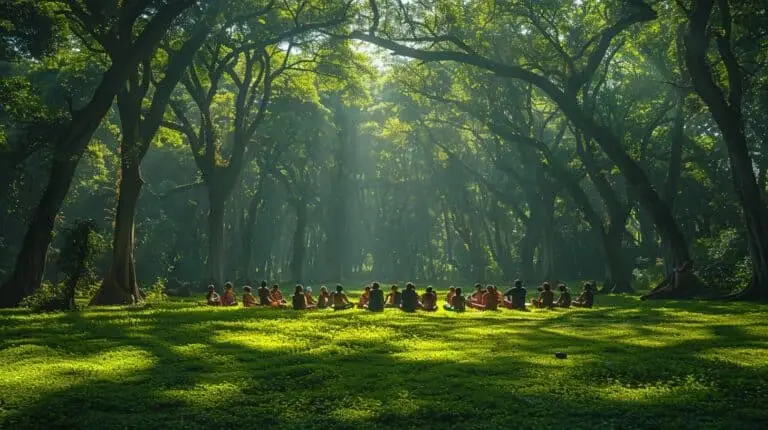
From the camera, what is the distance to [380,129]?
2527 inches

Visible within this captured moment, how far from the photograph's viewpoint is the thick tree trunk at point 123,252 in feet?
82.4

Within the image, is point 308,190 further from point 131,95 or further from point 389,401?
point 389,401

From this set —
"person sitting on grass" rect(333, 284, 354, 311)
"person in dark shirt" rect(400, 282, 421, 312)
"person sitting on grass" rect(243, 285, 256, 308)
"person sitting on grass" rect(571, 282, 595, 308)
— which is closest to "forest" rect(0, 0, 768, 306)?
"person sitting on grass" rect(243, 285, 256, 308)

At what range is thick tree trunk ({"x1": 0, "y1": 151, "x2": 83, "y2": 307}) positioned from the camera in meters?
22.8

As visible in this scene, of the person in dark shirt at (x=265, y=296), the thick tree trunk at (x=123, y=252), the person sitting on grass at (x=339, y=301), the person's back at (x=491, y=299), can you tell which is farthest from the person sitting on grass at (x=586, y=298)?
the thick tree trunk at (x=123, y=252)

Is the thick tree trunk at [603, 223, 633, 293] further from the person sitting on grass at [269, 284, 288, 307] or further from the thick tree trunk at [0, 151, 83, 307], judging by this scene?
the thick tree trunk at [0, 151, 83, 307]

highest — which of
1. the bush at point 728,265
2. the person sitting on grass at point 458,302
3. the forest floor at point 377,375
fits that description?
the bush at point 728,265

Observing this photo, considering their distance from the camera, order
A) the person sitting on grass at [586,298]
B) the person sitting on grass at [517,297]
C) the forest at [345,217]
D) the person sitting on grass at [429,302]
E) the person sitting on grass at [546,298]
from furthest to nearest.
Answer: the person sitting on grass at [586,298], the person sitting on grass at [546,298], the person sitting on grass at [517,297], the person sitting on grass at [429,302], the forest at [345,217]

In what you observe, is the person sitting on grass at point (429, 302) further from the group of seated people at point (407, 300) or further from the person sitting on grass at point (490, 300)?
the person sitting on grass at point (490, 300)

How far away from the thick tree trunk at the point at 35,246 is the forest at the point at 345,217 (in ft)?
0.29

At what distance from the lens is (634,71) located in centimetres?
4512

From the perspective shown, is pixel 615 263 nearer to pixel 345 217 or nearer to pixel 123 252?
pixel 123 252

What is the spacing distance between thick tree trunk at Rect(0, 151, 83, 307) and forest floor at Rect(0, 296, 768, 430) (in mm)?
5122

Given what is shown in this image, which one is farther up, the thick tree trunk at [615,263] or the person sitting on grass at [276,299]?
the thick tree trunk at [615,263]
